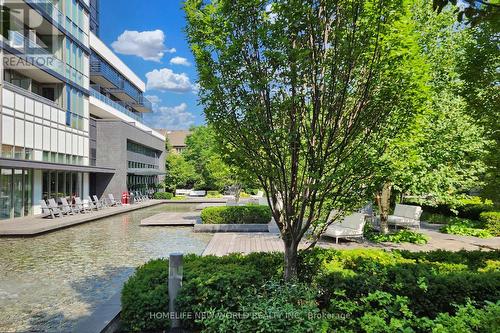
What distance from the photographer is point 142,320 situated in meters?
5.18

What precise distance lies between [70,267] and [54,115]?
58.8 feet

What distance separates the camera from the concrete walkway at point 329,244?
12.0m

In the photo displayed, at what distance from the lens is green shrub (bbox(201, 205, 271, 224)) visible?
56.5 ft

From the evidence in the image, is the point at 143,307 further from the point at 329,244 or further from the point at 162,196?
the point at 162,196

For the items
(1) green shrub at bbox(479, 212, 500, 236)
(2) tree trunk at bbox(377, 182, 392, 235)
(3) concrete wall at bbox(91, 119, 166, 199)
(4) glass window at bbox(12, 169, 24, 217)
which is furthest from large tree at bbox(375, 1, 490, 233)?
(3) concrete wall at bbox(91, 119, 166, 199)

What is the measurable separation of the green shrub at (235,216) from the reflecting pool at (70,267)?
49.9 inches

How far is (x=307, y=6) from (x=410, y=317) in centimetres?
426

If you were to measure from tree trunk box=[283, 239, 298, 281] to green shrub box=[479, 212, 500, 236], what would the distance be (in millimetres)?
14247

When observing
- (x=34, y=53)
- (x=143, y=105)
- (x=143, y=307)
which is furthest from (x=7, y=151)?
(x=143, y=105)

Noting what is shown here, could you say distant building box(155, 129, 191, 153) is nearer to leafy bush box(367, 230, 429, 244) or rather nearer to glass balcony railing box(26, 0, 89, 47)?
glass balcony railing box(26, 0, 89, 47)

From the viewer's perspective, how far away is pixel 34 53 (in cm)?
2241

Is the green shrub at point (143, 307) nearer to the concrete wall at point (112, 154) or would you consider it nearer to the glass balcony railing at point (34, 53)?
the glass balcony railing at point (34, 53)

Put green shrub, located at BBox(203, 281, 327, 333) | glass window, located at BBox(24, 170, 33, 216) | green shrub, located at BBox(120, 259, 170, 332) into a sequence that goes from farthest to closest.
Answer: glass window, located at BBox(24, 170, 33, 216) → green shrub, located at BBox(120, 259, 170, 332) → green shrub, located at BBox(203, 281, 327, 333)

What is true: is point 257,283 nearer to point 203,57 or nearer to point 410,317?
point 410,317
